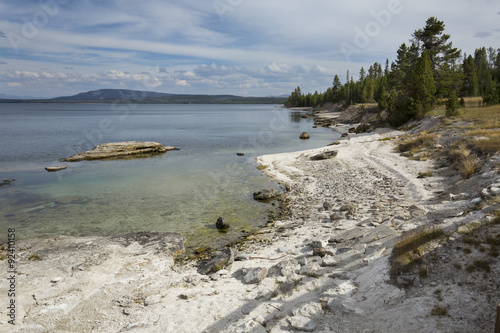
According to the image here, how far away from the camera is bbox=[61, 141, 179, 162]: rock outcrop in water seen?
137 feet

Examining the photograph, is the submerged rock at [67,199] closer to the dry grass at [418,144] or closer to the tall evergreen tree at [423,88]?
the dry grass at [418,144]

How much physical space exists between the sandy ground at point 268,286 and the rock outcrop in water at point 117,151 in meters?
29.6

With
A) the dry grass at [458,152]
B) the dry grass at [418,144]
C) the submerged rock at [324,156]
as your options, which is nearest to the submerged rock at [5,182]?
the submerged rock at [324,156]

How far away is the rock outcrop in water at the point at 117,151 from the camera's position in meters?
41.7

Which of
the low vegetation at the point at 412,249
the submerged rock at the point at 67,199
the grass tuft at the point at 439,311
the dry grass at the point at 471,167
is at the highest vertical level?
the dry grass at the point at 471,167

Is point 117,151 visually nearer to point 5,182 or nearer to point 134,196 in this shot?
point 5,182

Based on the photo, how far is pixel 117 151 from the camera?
45.0 m

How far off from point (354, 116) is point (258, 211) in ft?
263

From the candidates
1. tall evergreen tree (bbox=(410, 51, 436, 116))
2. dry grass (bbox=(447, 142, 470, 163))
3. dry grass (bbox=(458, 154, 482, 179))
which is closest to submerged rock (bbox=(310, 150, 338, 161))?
dry grass (bbox=(447, 142, 470, 163))

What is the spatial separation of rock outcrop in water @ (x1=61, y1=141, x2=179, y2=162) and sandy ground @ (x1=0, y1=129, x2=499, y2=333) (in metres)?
29.6

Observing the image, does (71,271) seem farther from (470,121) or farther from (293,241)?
(470,121)

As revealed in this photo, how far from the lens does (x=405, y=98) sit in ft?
167

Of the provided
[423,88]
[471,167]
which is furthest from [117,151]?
[423,88]

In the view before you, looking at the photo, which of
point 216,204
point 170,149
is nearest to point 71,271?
point 216,204
